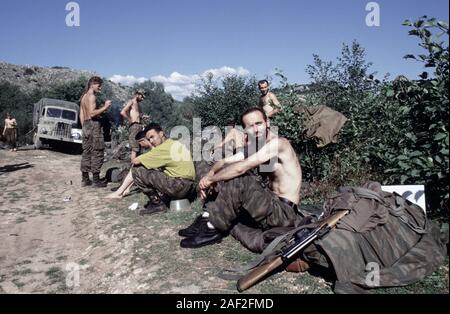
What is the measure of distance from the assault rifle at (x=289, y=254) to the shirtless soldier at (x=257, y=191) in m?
0.57

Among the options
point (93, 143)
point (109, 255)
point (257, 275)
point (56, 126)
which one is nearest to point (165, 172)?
point (109, 255)

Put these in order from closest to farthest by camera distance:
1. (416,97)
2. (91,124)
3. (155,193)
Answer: (416,97) < (155,193) < (91,124)

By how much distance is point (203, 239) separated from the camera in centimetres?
378

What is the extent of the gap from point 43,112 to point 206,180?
13632 mm

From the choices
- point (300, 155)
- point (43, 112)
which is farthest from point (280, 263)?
point (43, 112)

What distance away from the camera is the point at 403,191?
3.40m

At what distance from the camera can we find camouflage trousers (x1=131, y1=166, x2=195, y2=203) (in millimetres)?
4863

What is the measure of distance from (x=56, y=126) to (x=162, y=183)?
11668mm

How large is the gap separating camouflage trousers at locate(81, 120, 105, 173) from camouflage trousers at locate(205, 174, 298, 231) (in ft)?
13.9

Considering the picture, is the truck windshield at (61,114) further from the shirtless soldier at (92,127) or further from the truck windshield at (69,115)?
the shirtless soldier at (92,127)

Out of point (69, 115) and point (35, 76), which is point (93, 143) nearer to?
point (69, 115)

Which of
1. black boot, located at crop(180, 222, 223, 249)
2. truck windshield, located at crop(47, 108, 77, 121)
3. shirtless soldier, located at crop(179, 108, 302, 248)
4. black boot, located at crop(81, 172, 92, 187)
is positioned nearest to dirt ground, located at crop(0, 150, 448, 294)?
black boot, located at crop(180, 222, 223, 249)

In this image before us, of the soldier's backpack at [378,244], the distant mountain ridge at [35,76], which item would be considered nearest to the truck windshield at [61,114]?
the soldier's backpack at [378,244]
